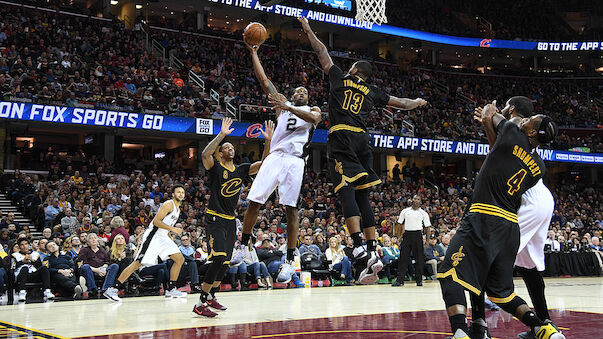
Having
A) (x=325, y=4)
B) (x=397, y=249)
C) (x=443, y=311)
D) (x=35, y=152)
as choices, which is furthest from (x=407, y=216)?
(x=325, y=4)

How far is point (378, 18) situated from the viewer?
443 inches

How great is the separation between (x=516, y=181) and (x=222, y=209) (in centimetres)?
440

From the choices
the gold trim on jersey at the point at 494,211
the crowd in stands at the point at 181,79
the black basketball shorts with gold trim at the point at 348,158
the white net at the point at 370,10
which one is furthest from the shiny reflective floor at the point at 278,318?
the crowd in stands at the point at 181,79

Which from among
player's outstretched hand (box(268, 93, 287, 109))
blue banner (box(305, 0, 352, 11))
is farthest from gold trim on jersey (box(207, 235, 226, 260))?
blue banner (box(305, 0, 352, 11))

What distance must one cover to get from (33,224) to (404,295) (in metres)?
10.5

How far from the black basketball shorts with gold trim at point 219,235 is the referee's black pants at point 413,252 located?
20.6 ft

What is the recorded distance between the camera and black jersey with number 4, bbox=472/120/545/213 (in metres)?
4.79

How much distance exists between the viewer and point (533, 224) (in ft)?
18.1

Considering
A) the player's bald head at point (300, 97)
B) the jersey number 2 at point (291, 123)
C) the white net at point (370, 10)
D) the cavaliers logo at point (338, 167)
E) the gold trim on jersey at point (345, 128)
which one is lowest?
the cavaliers logo at point (338, 167)

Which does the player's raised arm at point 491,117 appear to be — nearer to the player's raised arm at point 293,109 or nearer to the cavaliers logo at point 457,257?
the cavaliers logo at point 457,257

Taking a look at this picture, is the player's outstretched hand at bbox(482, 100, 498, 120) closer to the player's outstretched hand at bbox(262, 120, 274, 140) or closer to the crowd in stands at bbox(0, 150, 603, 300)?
the player's outstretched hand at bbox(262, 120, 274, 140)

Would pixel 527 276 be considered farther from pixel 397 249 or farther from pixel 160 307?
pixel 397 249

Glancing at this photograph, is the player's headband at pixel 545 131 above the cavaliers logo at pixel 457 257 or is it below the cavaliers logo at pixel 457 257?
above

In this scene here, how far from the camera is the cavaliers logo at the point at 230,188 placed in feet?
27.0
